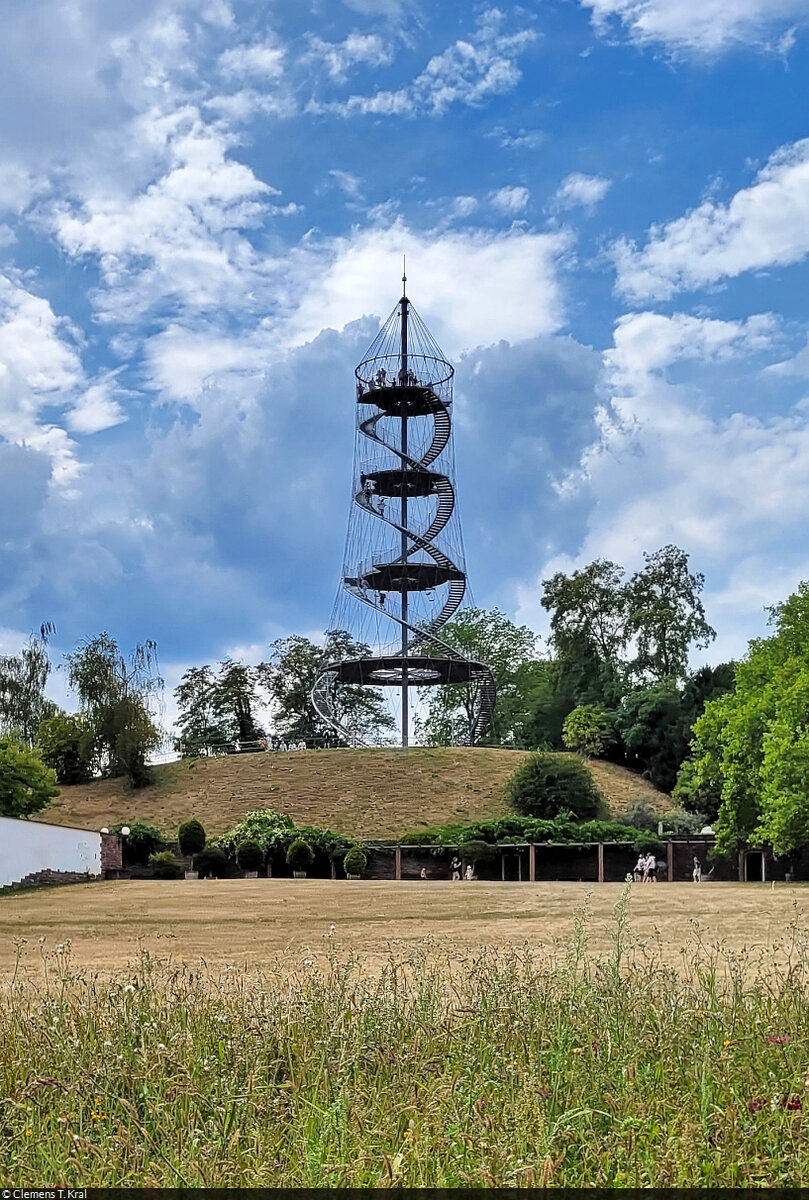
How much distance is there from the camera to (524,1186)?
14.0 feet

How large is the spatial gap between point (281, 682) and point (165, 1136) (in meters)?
71.3

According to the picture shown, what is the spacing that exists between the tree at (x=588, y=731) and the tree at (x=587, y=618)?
702cm

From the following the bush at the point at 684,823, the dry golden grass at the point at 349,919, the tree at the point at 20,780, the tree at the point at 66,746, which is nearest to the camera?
the dry golden grass at the point at 349,919

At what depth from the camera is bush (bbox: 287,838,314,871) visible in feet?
137

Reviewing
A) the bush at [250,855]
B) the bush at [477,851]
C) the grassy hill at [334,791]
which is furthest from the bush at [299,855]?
the grassy hill at [334,791]

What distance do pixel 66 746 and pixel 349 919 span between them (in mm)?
42735

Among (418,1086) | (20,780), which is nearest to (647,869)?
(20,780)

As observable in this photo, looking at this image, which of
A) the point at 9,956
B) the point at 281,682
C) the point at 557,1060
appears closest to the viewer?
the point at 557,1060

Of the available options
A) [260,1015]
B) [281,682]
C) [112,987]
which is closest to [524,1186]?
[260,1015]

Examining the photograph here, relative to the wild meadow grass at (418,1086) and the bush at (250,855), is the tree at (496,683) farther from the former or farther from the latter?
the wild meadow grass at (418,1086)

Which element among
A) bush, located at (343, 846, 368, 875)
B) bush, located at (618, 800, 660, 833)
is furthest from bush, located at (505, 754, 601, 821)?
bush, located at (343, 846, 368, 875)

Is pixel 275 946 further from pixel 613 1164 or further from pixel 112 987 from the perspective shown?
pixel 613 1164

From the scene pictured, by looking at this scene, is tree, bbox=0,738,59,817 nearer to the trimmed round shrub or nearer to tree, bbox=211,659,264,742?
the trimmed round shrub

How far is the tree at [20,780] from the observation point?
33719 mm
